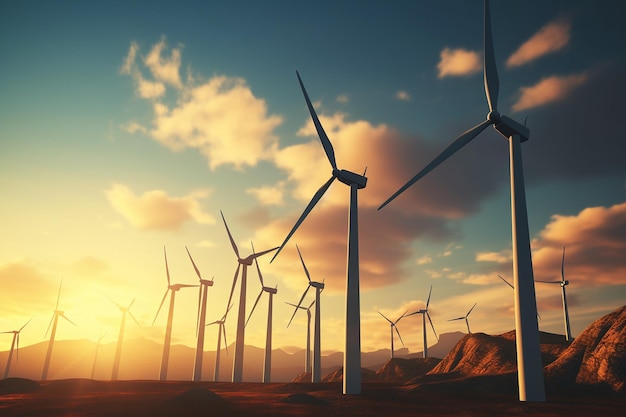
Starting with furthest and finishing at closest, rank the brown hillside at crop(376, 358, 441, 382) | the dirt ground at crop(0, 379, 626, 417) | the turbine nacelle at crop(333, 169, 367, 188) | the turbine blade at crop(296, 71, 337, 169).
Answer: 1. the brown hillside at crop(376, 358, 441, 382)
2. the turbine blade at crop(296, 71, 337, 169)
3. the turbine nacelle at crop(333, 169, 367, 188)
4. the dirt ground at crop(0, 379, 626, 417)

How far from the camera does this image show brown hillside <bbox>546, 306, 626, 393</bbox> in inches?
2253

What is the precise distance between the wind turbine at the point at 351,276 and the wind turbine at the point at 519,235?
9.76 m

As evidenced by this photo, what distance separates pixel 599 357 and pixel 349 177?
42.8 meters

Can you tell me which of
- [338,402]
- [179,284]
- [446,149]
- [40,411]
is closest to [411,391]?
[338,402]

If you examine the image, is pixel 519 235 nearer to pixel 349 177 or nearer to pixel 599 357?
pixel 349 177

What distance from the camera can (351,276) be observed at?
53.1 meters

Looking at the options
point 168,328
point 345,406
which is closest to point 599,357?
point 345,406

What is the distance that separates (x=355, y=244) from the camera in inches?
2163

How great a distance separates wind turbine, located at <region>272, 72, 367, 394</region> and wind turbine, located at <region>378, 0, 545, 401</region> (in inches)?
384

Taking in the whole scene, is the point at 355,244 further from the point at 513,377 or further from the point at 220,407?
the point at 513,377

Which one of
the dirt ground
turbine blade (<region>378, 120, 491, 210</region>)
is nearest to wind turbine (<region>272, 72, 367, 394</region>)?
the dirt ground

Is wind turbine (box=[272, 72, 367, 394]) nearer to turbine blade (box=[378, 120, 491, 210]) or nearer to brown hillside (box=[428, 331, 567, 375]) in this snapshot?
turbine blade (box=[378, 120, 491, 210])

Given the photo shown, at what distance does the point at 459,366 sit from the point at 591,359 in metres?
40.5

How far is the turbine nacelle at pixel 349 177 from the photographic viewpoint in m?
59.9
